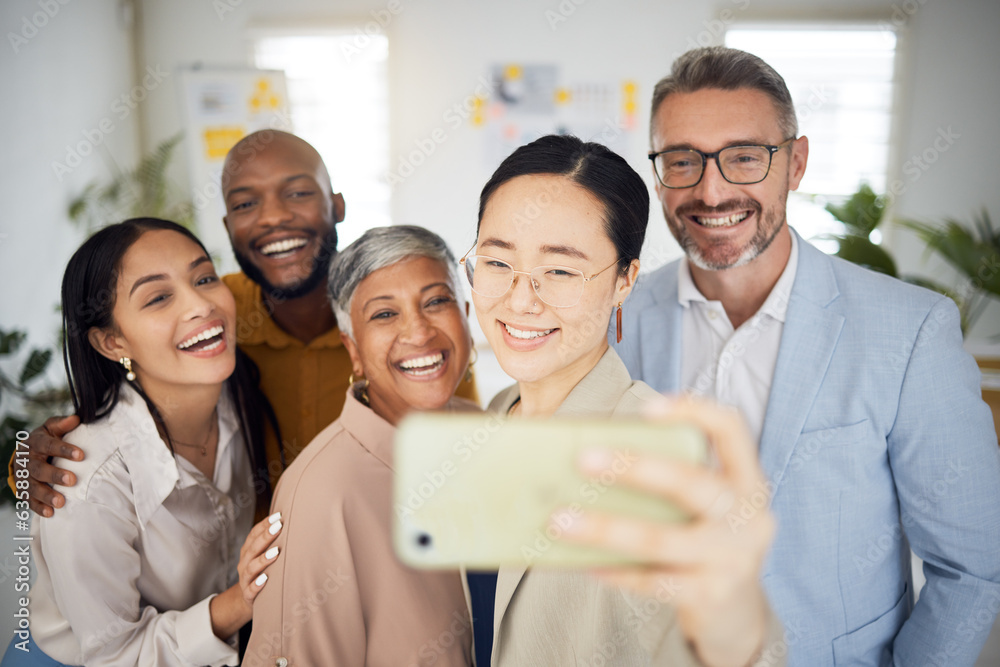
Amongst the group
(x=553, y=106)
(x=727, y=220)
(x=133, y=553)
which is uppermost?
(x=553, y=106)

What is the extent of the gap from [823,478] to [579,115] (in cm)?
418

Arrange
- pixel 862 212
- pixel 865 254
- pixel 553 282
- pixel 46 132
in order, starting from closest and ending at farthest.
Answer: pixel 553 282
pixel 865 254
pixel 862 212
pixel 46 132

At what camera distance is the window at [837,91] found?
4.77m

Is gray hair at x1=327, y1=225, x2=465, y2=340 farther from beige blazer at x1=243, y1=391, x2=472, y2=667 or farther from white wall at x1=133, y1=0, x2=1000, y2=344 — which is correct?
white wall at x1=133, y1=0, x2=1000, y2=344

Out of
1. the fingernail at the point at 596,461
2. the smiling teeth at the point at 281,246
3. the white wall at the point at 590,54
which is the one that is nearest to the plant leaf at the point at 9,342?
the smiling teeth at the point at 281,246

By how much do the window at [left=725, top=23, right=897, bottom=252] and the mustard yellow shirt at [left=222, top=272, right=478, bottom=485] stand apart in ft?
13.4

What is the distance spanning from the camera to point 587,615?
0.90 m

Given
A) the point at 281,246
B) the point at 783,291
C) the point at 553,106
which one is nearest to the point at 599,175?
the point at 783,291

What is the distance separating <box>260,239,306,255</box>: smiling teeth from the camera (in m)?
1.66

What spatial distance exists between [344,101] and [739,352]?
14.1ft

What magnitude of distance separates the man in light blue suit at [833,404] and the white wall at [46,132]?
3188 mm

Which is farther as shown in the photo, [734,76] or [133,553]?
[734,76]

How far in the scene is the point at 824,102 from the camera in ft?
15.9

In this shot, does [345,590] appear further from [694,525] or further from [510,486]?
[694,525]
